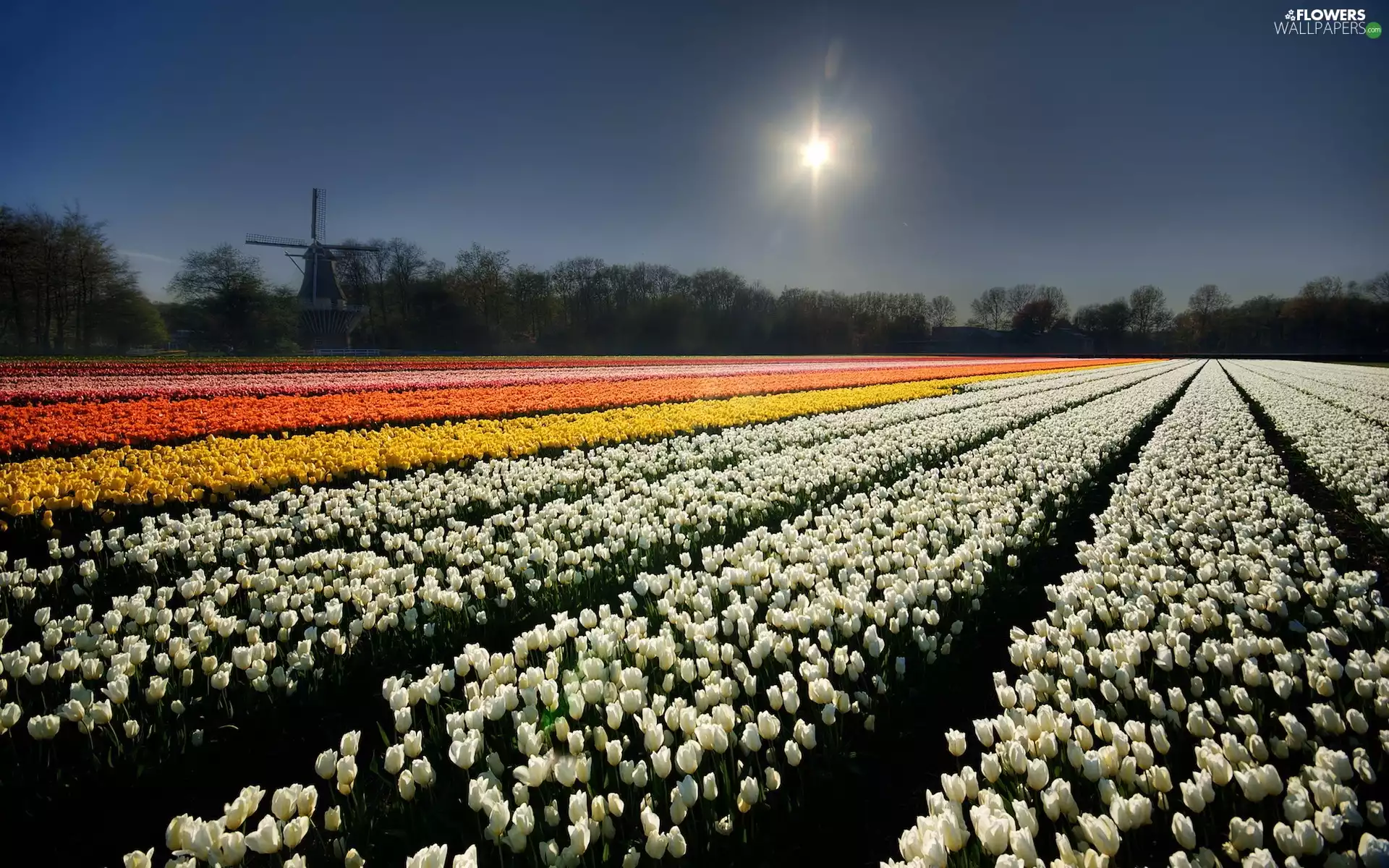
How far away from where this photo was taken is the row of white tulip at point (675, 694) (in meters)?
2.11

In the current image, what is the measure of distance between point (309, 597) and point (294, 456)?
4691mm

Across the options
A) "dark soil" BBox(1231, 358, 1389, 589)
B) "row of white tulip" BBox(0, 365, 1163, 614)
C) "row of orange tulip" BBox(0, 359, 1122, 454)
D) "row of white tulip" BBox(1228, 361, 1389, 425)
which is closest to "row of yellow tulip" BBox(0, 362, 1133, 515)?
"row of white tulip" BBox(0, 365, 1163, 614)

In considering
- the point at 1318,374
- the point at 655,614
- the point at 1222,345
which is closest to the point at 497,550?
the point at 655,614

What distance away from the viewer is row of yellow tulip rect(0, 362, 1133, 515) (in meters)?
5.75

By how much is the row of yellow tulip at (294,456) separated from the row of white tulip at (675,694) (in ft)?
14.2

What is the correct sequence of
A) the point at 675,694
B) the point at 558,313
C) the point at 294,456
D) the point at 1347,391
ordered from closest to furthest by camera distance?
the point at 675,694, the point at 294,456, the point at 1347,391, the point at 558,313

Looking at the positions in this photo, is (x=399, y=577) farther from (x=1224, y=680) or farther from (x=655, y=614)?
(x=1224, y=680)

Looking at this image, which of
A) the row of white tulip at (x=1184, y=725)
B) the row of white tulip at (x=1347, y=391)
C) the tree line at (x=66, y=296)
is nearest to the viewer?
the row of white tulip at (x=1184, y=725)

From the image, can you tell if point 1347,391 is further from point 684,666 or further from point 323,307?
point 323,307

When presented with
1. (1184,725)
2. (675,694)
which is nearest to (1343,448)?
(1184,725)

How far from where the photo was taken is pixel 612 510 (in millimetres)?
5496

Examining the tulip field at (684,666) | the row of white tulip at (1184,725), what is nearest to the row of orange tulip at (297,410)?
the tulip field at (684,666)

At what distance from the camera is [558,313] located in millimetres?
72188

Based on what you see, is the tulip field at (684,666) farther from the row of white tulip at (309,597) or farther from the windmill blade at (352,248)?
the windmill blade at (352,248)
